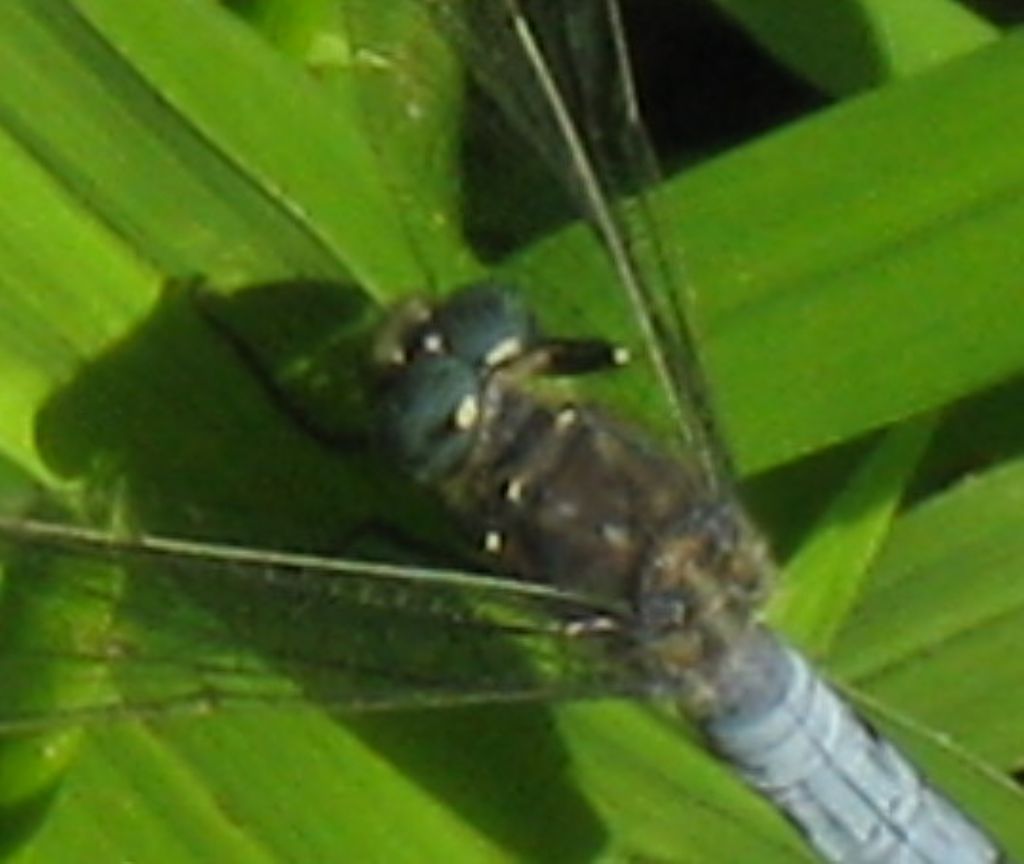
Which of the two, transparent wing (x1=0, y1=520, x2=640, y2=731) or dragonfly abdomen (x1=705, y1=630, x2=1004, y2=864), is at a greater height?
transparent wing (x1=0, y1=520, x2=640, y2=731)

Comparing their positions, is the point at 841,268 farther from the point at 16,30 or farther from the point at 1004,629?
the point at 16,30

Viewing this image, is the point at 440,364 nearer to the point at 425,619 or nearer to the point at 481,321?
the point at 481,321

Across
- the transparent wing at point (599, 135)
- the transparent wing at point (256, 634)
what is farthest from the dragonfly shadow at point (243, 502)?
the transparent wing at point (599, 135)

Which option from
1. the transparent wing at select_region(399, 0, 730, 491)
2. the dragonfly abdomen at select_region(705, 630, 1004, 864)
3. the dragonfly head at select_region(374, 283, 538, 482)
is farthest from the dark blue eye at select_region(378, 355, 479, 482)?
the dragonfly abdomen at select_region(705, 630, 1004, 864)

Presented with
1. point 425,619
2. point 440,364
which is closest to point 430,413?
point 440,364

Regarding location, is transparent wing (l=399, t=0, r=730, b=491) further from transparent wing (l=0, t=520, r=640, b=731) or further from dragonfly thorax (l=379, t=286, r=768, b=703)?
transparent wing (l=0, t=520, r=640, b=731)

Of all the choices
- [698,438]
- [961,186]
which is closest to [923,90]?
[961,186]
